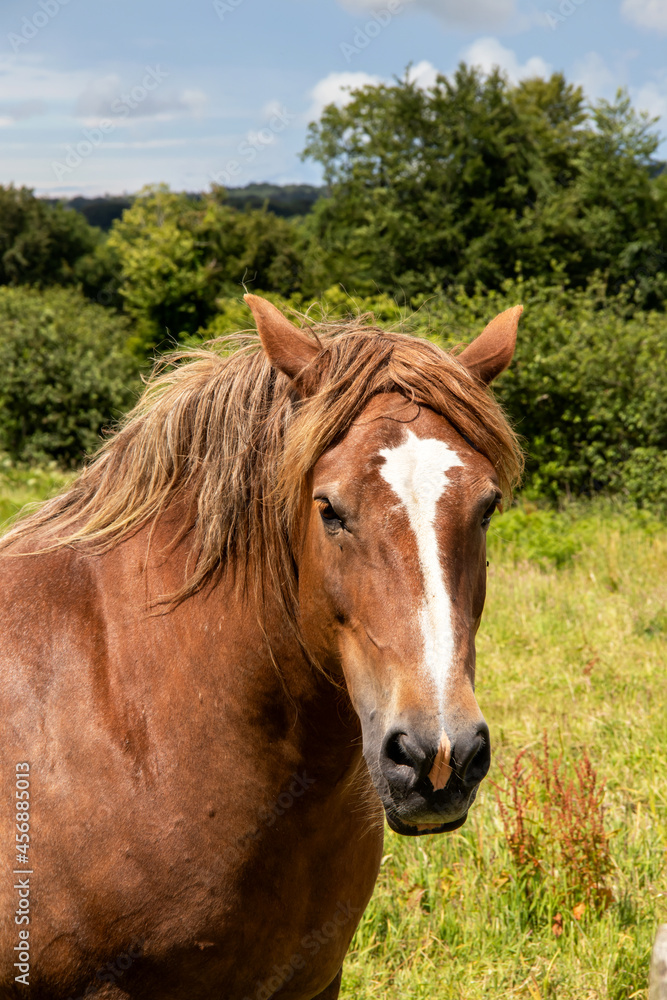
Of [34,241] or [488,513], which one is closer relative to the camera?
[488,513]

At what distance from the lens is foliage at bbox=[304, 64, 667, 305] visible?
1956cm

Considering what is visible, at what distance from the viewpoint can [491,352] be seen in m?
2.00

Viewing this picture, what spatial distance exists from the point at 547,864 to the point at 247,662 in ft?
6.91

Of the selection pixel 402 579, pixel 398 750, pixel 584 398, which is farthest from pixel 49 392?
pixel 398 750

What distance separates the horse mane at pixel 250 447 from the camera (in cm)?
176

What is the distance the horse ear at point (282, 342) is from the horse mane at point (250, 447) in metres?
0.04

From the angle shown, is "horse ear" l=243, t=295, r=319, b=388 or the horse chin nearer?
the horse chin

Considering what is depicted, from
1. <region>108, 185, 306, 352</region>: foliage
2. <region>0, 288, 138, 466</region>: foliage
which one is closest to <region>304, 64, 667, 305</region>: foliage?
<region>108, 185, 306, 352</region>: foliage

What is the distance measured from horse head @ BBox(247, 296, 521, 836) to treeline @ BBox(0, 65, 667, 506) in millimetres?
8835

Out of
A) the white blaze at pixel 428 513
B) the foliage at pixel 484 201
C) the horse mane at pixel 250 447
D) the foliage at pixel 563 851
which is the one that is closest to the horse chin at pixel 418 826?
the white blaze at pixel 428 513

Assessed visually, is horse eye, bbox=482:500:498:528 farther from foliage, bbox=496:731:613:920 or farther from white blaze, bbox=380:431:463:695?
foliage, bbox=496:731:613:920

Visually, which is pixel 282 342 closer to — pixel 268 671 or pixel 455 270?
pixel 268 671

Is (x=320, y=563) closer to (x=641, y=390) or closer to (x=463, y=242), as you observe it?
(x=641, y=390)

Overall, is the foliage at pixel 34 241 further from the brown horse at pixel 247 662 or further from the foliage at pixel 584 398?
the brown horse at pixel 247 662
